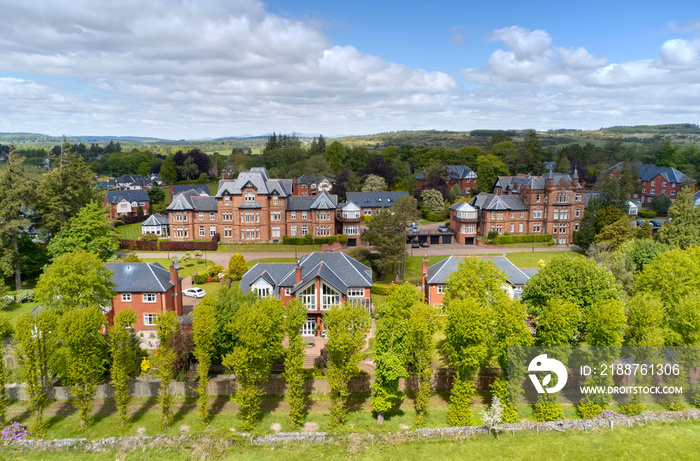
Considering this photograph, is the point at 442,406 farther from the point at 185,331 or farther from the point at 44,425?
the point at 44,425

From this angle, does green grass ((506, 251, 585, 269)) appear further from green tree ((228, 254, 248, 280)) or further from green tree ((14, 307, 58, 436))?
green tree ((14, 307, 58, 436))

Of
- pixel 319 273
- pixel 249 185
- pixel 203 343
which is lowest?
pixel 203 343

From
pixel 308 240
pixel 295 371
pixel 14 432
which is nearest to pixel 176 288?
pixel 14 432

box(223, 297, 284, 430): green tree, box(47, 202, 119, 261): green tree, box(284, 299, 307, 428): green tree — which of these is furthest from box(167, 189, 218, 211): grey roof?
box(284, 299, 307, 428): green tree

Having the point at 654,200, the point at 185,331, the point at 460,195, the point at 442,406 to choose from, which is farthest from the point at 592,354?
the point at 654,200

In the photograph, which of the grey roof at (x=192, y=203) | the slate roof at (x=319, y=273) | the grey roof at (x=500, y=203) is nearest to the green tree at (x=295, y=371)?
the slate roof at (x=319, y=273)

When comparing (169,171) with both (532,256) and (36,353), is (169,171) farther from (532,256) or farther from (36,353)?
(36,353)
